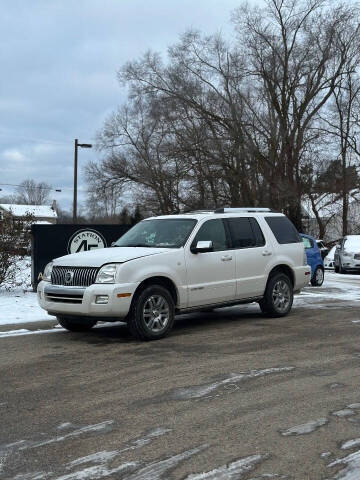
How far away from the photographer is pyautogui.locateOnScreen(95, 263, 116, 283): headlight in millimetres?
7996

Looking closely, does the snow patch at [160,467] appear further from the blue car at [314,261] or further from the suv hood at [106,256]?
the blue car at [314,261]

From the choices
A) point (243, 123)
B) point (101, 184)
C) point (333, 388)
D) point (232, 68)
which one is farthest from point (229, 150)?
point (333, 388)

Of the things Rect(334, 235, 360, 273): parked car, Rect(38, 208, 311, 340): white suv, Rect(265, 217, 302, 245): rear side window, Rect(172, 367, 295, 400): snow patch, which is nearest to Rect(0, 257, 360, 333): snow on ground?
Rect(38, 208, 311, 340): white suv

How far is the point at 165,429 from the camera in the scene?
4605 mm

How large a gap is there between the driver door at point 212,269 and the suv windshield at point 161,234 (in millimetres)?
209

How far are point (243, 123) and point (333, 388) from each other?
103 ft

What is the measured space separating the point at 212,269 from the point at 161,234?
3.21ft

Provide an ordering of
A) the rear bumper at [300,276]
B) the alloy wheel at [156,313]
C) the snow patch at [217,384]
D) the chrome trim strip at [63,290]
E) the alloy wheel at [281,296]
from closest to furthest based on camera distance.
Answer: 1. the snow patch at [217,384]
2. the chrome trim strip at [63,290]
3. the alloy wheel at [156,313]
4. the alloy wheel at [281,296]
5. the rear bumper at [300,276]

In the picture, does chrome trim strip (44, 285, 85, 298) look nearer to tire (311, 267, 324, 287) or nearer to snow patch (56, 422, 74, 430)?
snow patch (56, 422, 74, 430)

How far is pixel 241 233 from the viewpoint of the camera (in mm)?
9984

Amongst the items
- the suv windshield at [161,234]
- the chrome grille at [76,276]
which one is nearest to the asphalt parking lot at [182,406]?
the chrome grille at [76,276]

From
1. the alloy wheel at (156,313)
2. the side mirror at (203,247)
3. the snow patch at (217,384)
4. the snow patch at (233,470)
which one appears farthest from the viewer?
the side mirror at (203,247)

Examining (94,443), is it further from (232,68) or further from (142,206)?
(142,206)

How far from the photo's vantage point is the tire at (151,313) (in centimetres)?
812
